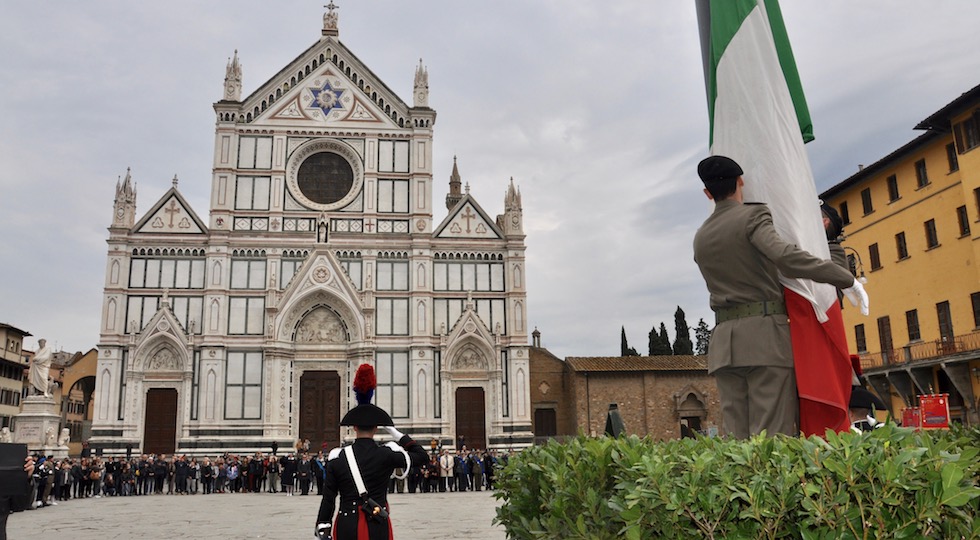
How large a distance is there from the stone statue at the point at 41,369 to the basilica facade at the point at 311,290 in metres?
4.36

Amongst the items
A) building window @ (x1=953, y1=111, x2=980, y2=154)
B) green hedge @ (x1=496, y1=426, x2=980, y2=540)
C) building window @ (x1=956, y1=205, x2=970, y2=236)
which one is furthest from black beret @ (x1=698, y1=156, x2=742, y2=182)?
building window @ (x1=956, y1=205, x2=970, y2=236)

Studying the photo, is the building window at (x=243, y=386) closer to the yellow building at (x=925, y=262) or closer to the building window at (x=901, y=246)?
the yellow building at (x=925, y=262)

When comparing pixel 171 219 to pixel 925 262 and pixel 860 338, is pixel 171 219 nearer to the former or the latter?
pixel 860 338

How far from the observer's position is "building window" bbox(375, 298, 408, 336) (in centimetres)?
3406

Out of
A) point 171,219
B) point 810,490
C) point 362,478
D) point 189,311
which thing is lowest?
point 362,478

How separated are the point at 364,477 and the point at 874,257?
31939mm

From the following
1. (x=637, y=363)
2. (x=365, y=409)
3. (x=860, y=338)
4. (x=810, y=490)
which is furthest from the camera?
(x=637, y=363)

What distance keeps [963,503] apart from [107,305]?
3498 centimetres

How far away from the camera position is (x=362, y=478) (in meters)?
5.69

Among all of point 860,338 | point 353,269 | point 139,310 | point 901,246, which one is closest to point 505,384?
point 353,269

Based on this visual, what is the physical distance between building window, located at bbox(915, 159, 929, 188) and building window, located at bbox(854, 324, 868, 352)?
688cm

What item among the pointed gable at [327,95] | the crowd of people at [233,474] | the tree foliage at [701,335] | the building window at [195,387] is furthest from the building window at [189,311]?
the tree foliage at [701,335]

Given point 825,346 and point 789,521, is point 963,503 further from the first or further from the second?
point 825,346

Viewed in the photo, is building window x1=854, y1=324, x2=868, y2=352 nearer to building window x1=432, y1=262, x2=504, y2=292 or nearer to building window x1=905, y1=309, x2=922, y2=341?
building window x1=905, y1=309, x2=922, y2=341
